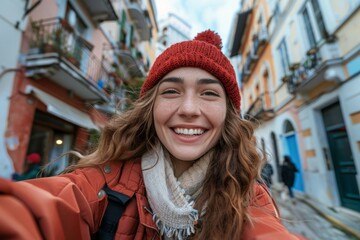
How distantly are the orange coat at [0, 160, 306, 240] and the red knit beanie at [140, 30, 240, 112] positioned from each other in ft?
2.04

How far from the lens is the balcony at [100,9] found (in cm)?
756

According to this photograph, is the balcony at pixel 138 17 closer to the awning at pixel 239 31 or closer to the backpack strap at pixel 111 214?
the awning at pixel 239 31

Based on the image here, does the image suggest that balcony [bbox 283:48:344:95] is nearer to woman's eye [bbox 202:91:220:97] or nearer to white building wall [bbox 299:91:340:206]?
white building wall [bbox 299:91:340:206]

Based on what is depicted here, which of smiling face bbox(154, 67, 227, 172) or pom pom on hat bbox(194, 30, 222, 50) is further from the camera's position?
pom pom on hat bbox(194, 30, 222, 50)

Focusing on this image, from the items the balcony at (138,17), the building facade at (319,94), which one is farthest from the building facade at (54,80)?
the building facade at (319,94)

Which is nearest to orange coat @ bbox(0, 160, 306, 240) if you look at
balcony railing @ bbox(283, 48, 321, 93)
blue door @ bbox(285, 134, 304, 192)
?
balcony railing @ bbox(283, 48, 321, 93)

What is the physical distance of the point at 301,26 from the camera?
789 cm

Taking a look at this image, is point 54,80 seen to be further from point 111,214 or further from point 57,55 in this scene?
point 111,214

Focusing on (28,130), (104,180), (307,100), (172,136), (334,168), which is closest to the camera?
(104,180)

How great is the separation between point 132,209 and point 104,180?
222mm

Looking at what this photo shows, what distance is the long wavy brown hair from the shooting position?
1.11 meters

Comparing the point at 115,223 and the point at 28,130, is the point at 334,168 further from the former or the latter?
the point at 28,130

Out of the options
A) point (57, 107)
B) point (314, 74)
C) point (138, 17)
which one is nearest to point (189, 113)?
point (57, 107)

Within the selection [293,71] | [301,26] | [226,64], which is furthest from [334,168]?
[226,64]
